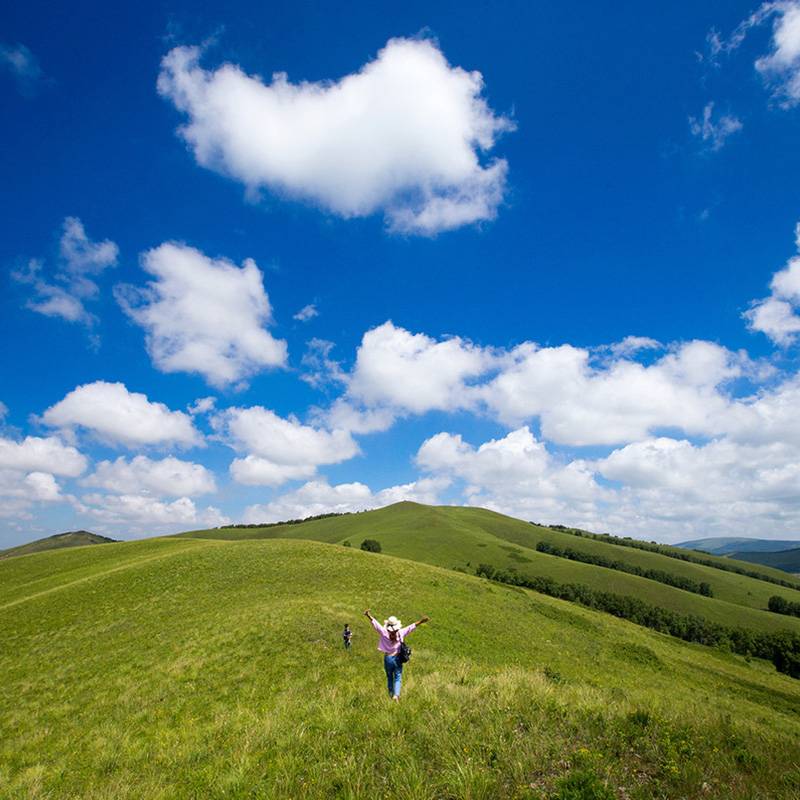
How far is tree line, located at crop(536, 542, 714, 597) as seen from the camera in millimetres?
123188

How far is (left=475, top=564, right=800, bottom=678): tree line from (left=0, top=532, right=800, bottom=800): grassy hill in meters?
38.4

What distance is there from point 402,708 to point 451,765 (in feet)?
9.89

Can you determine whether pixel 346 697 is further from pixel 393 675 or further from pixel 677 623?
pixel 677 623

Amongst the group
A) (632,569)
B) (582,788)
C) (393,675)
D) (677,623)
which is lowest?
(677,623)

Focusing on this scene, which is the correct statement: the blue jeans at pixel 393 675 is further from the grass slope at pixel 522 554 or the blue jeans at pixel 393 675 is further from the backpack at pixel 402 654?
the grass slope at pixel 522 554

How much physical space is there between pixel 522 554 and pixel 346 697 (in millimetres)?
122864

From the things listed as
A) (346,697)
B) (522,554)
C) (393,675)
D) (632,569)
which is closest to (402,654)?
(393,675)

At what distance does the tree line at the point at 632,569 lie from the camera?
123188mm

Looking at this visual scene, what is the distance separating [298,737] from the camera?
9.53m

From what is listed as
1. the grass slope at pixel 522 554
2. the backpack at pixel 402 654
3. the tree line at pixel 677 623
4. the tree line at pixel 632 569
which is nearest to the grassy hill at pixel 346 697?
the backpack at pixel 402 654

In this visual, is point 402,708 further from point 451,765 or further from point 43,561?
point 43,561

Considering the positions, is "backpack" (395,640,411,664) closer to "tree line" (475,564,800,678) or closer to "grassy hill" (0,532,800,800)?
"grassy hill" (0,532,800,800)

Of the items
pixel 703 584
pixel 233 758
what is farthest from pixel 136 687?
pixel 703 584

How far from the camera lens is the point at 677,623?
8119 centimetres
